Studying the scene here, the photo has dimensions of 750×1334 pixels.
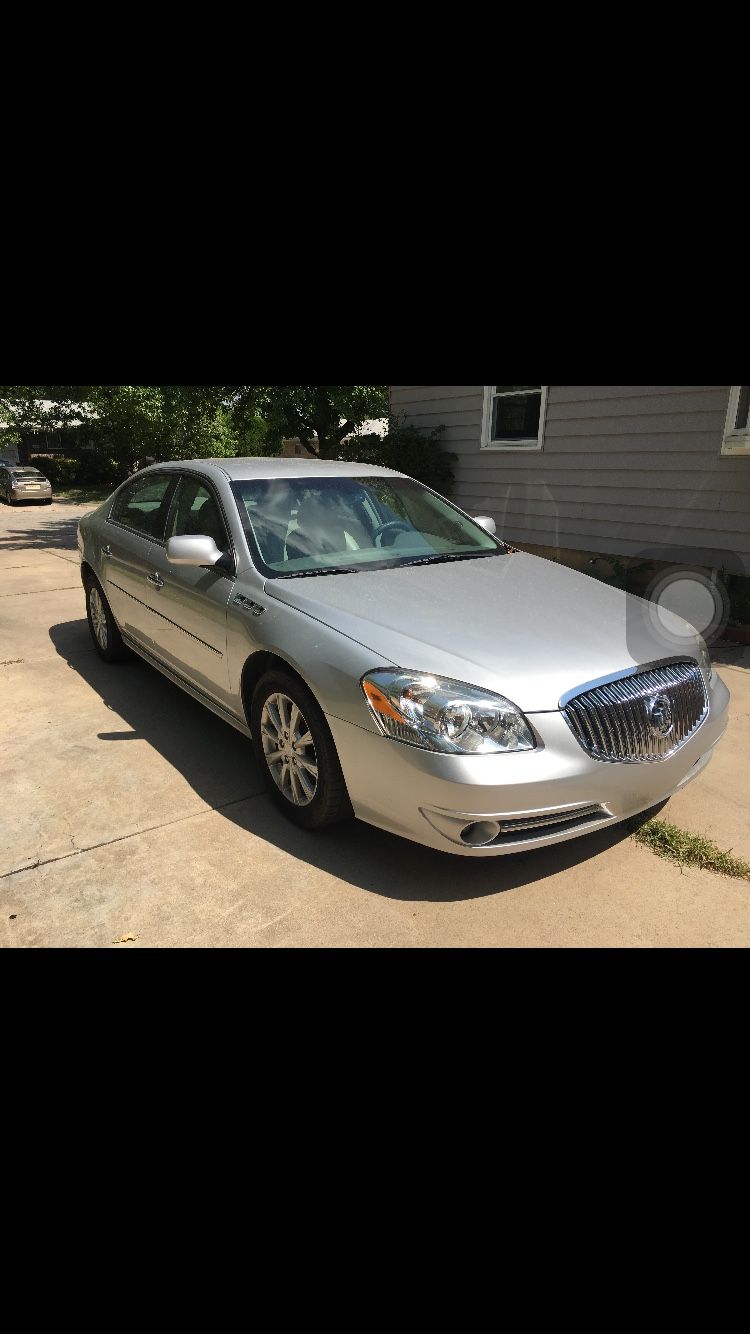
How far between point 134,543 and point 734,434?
5047mm

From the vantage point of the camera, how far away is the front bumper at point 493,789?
2562 millimetres

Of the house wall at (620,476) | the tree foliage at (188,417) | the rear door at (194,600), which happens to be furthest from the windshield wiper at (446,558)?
the tree foliage at (188,417)

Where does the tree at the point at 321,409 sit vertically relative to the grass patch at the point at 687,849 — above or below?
above

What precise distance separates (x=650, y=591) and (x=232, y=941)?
5762 millimetres

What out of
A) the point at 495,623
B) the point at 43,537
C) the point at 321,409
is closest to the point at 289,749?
the point at 495,623

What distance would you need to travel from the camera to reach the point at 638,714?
111 inches

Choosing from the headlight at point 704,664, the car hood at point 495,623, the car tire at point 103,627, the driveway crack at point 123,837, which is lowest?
the driveway crack at point 123,837

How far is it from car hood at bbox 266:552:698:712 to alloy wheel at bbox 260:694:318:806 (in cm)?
44

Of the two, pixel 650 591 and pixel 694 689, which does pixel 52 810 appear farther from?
pixel 650 591

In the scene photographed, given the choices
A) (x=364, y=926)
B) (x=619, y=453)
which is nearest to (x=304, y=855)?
(x=364, y=926)

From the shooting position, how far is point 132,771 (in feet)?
12.7

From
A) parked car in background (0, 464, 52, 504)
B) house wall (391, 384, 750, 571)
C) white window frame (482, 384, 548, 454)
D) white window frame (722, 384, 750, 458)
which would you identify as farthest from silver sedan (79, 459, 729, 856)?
parked car in background (0, 464, 52, 504)

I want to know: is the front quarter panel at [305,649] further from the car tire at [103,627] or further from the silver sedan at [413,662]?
the car tire at [103,627]

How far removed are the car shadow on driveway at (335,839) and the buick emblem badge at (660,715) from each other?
605 mm
